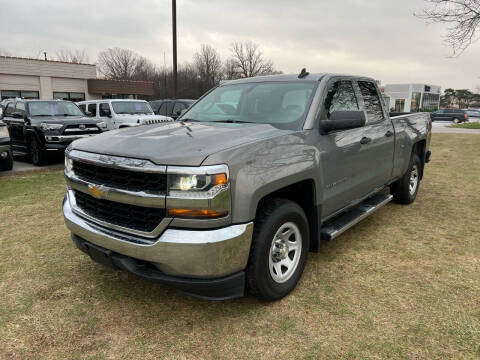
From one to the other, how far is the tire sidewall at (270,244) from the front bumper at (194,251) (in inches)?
6.1

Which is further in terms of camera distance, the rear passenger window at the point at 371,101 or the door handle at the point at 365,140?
the rear passenger window at the point at 371,101

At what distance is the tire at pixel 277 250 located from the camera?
8.86 feet

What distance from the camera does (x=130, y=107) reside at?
12.8 meters

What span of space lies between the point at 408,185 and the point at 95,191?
4.73 metres

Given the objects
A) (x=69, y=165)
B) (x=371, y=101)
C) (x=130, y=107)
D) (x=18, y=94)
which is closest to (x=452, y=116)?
(x=130, y=107)

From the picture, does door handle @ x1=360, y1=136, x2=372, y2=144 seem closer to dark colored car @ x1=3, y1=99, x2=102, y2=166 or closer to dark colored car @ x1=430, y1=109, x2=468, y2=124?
dark colored car @ x1=3, y1=99, x2=102, y2=166

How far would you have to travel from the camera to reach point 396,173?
509cm

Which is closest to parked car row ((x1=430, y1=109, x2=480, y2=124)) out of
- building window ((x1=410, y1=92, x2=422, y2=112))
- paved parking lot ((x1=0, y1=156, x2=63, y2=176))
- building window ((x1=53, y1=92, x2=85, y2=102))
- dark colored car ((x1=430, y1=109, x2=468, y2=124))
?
dark colored car ((x1=430, y1=109, x2=468, y2=124))

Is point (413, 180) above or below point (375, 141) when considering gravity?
below

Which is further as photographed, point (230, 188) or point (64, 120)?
point (64, 120)

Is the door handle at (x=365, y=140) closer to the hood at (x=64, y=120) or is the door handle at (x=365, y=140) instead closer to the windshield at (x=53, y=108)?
the hood at (x=64, y=120)

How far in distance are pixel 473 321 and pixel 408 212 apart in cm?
289

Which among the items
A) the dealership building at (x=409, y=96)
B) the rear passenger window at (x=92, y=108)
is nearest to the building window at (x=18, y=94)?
the rear passenger window at (x=92, y=108)

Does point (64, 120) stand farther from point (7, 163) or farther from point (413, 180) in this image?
point (413, 180)
